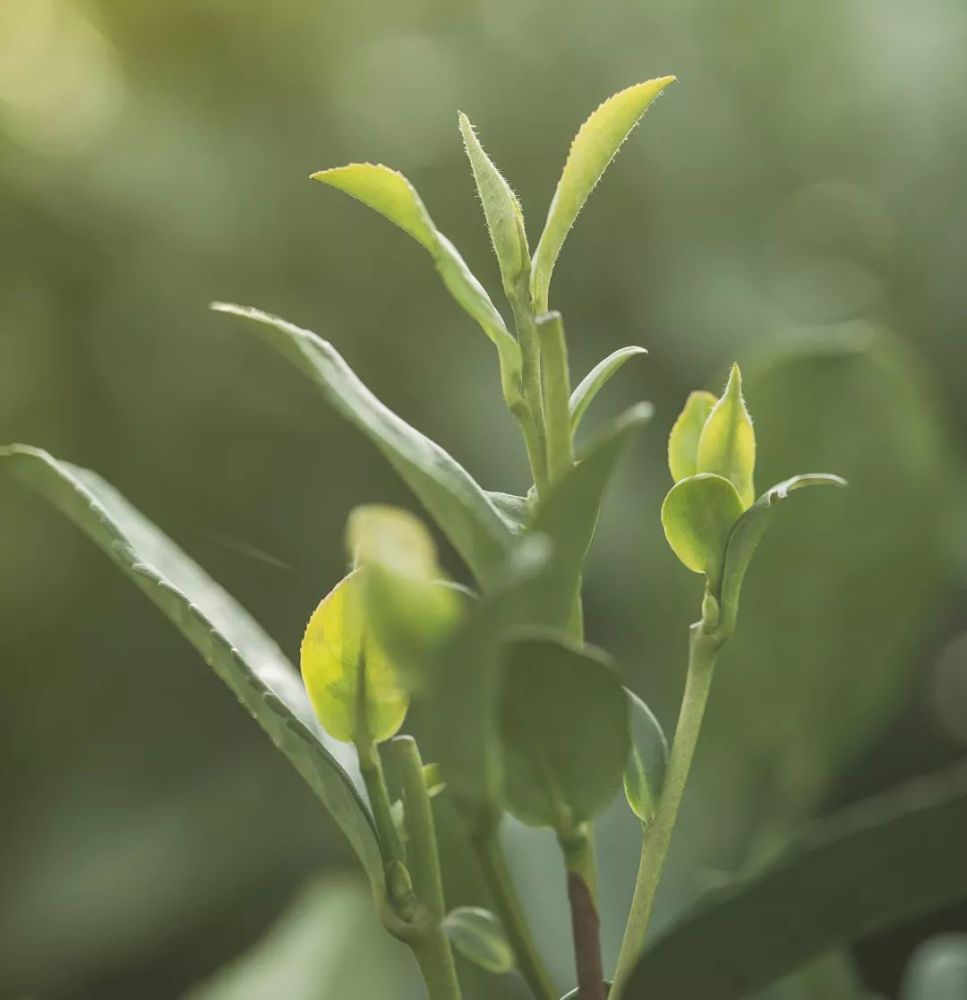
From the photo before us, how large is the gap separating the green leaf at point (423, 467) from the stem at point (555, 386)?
0.02 m

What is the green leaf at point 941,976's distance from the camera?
373mm

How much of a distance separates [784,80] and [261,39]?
19.0 inches

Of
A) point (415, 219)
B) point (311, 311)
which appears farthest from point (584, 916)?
point (311, 311)

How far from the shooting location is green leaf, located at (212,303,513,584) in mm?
230

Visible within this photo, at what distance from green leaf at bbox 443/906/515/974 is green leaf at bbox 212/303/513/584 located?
85 millimetres

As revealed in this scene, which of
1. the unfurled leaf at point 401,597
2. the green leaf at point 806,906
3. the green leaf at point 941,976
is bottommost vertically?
the green leaf at point 941,976

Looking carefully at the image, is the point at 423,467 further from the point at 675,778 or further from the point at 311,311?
the point at 311,311

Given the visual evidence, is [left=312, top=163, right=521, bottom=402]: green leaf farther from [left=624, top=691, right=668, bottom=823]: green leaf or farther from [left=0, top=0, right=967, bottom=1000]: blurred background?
[left=0, top=0, right=967, bottom=1000]: blurred background

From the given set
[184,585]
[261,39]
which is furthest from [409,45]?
[184,585]

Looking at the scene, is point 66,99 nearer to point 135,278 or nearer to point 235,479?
point 135,278

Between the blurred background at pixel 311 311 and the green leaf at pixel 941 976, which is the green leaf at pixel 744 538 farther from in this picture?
the blurred background at pixel 311 311

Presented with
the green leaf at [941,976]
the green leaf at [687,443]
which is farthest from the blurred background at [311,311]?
the green leaf at [687,443]

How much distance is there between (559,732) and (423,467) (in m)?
0.05

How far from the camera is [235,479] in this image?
967 millimetres
